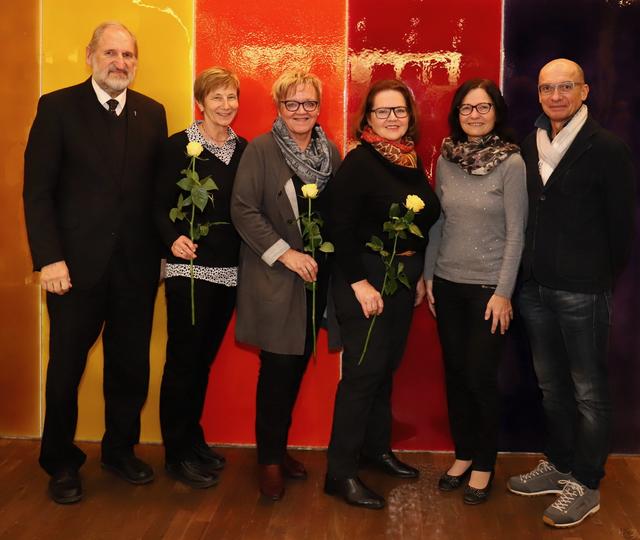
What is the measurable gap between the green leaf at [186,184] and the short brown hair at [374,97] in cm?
69

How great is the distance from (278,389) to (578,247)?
1.32m

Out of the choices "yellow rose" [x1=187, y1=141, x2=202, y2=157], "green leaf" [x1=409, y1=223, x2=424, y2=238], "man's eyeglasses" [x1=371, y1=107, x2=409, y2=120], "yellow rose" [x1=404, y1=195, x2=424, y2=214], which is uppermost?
"man's eyeglasses" [x1=371, y1=107, x2=409, y2=120]

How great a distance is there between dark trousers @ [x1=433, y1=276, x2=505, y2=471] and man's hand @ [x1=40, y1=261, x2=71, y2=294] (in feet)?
4.89

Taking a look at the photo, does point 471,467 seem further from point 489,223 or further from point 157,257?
point 157,257

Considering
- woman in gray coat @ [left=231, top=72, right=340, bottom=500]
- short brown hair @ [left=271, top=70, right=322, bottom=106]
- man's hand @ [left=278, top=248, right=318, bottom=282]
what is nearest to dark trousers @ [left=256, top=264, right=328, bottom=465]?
woman in gray coat @ [left=231, top=72, right=340, bottom=500]

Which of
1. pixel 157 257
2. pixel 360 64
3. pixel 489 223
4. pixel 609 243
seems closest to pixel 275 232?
pixel 157 257

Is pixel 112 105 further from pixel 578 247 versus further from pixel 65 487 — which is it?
pixel 578 247

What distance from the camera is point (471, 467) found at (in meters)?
3.30

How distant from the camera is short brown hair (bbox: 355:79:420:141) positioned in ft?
9.80

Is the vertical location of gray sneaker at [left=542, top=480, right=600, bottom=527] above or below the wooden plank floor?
above

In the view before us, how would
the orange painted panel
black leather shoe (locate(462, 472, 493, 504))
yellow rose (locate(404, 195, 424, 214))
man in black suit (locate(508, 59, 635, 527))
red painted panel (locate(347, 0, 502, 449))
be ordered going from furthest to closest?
1. the orange painted panel
2. red painted panel (locate(347, 0, 502, 449))
3. black leather shoe (locate(462, 472, 493, 504))
4. man in black suit (locate(508, 59, 635, 527))
5. yellow rose (locate(404, 195, 424, 214))

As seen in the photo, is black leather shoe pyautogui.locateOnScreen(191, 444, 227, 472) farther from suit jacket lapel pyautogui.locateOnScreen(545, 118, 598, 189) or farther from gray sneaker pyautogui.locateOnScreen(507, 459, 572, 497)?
suit jacket lapel pyautogui.locateOnScreen(545, 118, 598, 189)

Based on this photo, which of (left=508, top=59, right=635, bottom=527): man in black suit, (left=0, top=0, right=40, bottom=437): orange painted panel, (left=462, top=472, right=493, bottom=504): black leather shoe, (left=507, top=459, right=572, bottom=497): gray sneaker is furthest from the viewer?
(left=0, top=0, right=40, bottom=437): orange painted panel

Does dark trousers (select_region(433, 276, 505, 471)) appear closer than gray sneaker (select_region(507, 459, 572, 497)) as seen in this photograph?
Yes
